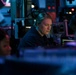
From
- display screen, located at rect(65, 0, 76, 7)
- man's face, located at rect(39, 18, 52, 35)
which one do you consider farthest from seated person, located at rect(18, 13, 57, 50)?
display screen, located at rect(65, 0, 76, 7)

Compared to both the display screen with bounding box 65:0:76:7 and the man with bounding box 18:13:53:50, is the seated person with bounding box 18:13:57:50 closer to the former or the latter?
the man with bounding box 18:13:53:50

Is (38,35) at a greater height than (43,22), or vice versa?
(43,22)

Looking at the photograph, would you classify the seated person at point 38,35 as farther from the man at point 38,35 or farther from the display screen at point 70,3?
the display screen at point 70,3

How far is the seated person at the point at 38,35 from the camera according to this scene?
3.15 meters

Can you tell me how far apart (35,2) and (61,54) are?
30.5ft

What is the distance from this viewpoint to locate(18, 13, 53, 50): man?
3.15 m

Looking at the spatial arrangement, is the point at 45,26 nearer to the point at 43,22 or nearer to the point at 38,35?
the point at 43,22

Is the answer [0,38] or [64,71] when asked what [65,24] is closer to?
[0,38]

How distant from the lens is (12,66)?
912 millimetres

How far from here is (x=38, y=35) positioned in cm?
328

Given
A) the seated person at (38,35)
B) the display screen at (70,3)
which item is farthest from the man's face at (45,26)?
the display screen at (70,3)

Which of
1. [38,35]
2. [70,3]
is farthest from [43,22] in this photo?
[70,3]

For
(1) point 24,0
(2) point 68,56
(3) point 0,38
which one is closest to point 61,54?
(2) point 68,56

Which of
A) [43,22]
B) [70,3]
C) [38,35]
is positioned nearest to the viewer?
[38,35]
